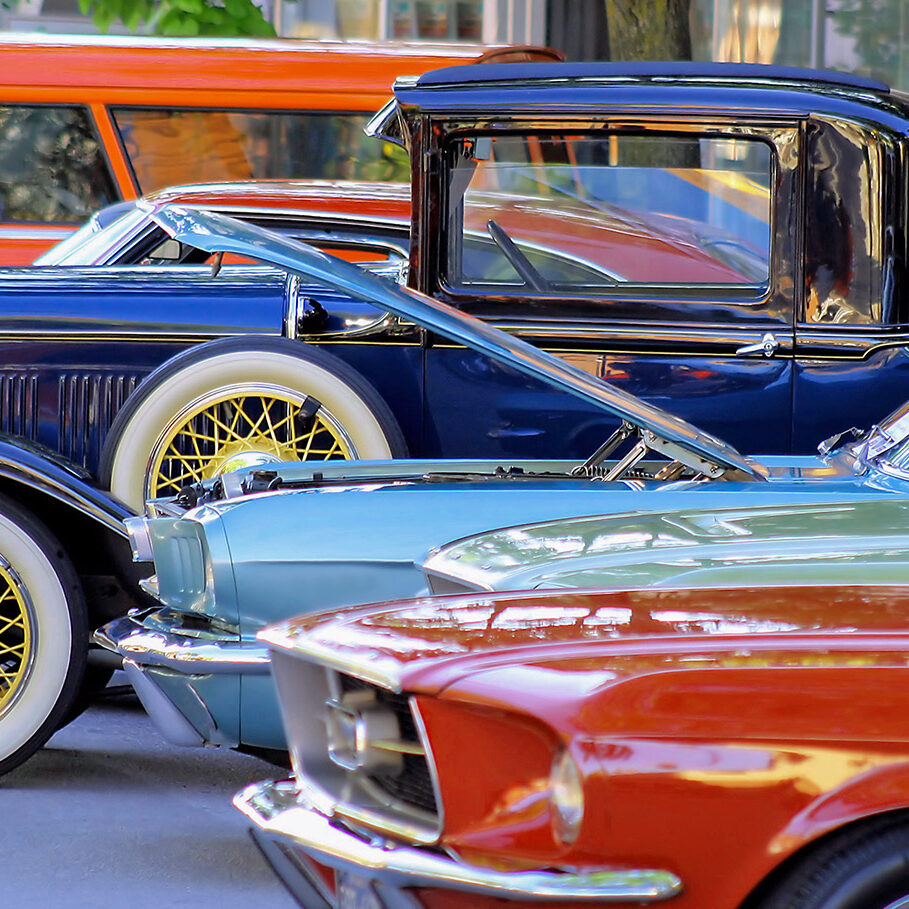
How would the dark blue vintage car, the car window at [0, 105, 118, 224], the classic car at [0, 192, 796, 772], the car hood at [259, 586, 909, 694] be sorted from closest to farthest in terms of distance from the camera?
the car hood at [259, 586, 909, 694]
the classic car at [0, 192, 796, 772]
the dark blue vintage car
the car window at [0, 105, 118, 224]

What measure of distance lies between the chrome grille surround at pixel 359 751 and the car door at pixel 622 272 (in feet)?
6.86

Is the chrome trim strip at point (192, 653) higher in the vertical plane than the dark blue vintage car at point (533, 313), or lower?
lower

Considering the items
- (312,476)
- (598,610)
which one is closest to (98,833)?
(312,476)

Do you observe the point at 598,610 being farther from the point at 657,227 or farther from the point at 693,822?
the point at 657,227

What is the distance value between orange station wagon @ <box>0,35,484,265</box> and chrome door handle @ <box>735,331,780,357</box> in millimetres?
5172

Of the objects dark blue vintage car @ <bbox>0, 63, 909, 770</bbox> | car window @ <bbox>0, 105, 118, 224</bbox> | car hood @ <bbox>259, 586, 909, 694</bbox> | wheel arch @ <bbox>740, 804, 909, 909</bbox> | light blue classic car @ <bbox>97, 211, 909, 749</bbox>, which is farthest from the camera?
car window @ <bbox>0, 105, 118, 224</bbox>

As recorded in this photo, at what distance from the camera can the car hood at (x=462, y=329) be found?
3.67m

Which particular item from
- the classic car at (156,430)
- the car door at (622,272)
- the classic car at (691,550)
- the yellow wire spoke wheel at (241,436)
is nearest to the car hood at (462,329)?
the classic car at (156,430)

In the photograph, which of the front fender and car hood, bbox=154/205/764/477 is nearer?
car hood, bbox=154/205/764/477

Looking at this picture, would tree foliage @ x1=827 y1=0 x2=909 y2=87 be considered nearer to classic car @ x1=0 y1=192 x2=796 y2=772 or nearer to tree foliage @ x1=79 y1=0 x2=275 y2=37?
tree foliage @ x1=79 y1=0 x2=275 y2=37

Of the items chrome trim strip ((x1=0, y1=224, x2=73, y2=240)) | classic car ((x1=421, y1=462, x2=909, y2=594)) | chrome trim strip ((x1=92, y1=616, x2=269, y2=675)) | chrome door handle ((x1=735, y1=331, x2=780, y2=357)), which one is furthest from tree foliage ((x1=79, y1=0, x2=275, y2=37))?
classic car ((x1=421, y1=462, x2=909, y2=594))

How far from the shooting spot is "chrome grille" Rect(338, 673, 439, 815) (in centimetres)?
233

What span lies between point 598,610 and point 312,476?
1.60 meters

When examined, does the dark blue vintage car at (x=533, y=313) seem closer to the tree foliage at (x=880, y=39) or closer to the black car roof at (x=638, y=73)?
the black car roof at (x=638, y=73)
